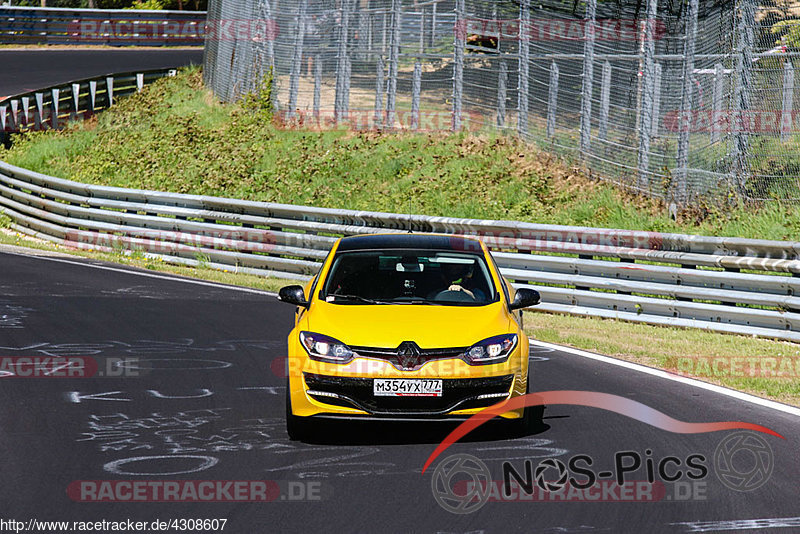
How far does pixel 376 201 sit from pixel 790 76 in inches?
385

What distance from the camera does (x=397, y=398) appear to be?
8.17 m

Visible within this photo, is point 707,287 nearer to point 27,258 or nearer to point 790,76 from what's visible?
point 790,76

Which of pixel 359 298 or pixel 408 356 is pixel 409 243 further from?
pixel 408 356

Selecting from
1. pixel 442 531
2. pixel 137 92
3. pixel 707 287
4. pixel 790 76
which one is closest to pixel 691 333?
pixel 707 287

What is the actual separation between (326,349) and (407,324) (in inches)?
23.4

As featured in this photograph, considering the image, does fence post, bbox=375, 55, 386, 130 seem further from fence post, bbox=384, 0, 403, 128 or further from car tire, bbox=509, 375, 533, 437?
car tire, bbox=509, 375, 533, 437

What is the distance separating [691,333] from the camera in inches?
574

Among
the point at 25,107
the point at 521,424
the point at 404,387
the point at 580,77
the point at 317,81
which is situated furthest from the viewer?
the point at 25,107

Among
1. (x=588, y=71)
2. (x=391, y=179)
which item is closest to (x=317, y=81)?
(x=391, y=179)

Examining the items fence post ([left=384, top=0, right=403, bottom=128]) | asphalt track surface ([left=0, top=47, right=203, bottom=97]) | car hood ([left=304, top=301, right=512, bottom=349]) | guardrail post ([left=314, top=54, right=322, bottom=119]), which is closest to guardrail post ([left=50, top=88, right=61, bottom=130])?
asphalt track surface ([left=0, top=47, right=203, bottom=97])

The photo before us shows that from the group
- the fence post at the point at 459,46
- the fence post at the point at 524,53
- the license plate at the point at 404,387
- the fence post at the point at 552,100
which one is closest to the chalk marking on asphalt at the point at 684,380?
the license plate at the point at 404,387

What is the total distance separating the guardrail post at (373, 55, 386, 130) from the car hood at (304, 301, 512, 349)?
19649 mm

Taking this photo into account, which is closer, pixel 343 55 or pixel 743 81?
pixel 743 81

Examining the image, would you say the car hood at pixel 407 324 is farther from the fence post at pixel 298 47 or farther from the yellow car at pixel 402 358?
the fence post at pixel 298 47
